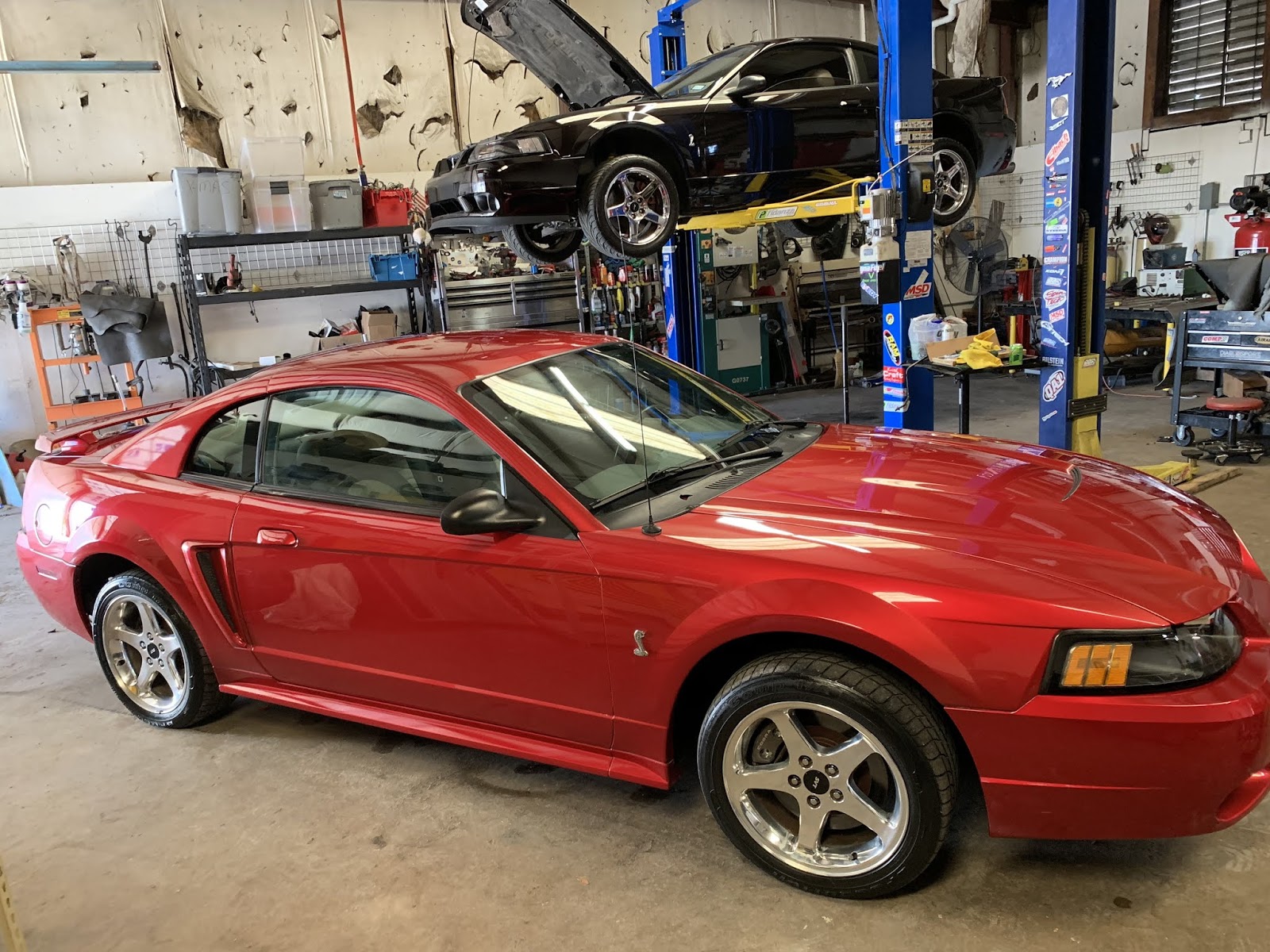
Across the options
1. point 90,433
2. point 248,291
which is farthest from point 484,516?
point 248,291

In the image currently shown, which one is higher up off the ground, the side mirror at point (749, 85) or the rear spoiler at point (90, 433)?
the side mirror at point (749, 85)

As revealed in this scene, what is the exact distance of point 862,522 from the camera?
7.14 feet

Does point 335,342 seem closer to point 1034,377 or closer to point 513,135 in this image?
point 513,135

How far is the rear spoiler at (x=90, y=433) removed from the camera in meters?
3.70

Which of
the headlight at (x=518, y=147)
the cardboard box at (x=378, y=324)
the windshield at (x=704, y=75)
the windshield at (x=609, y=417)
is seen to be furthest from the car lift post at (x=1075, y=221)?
the cardboard box at (x=378, y=324)

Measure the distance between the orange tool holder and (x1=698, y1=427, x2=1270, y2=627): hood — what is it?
6.77 meters

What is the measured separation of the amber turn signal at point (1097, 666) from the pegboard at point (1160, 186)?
10355 millimetres

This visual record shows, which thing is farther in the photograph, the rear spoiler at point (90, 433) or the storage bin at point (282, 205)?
the storage bin at point (282, 205)

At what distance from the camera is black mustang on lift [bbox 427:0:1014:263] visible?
535cm

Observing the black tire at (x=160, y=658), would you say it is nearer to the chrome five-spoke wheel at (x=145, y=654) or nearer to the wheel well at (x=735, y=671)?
the chrome five-spoke wheel at (x=145, y=654)

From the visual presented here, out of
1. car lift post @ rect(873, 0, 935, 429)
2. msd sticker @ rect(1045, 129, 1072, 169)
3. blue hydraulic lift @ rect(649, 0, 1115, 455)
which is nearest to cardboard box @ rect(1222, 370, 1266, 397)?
blue hydraulic lift @ rect(649, 0, 1115, 455)

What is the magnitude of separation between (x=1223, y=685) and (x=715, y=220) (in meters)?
5.10

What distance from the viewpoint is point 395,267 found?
864cm

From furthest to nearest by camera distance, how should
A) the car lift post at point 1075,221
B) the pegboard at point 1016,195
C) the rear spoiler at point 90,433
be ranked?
the pegboard at point 1016,195 < the car lift post at point 1075,221 < the rear spoiler at point 90,433
